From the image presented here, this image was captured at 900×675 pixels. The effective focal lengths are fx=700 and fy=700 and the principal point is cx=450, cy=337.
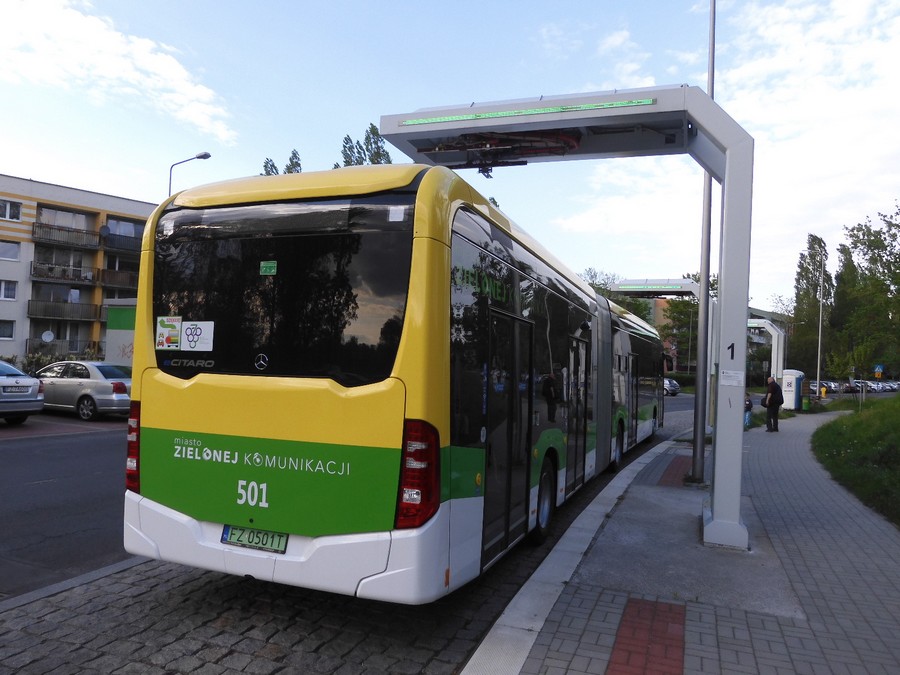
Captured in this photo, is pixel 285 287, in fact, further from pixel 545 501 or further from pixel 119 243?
pixel 119 243

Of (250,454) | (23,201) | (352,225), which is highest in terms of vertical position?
(23,201)

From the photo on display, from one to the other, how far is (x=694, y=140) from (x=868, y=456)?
30.2 ft

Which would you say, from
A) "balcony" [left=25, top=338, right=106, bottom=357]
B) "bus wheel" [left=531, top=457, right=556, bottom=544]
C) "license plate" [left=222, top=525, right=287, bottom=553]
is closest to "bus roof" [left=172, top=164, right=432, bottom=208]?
"license plate" [left=222, top=525, right=287, bottom=553]

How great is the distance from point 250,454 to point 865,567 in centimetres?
577

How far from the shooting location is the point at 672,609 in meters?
5.22

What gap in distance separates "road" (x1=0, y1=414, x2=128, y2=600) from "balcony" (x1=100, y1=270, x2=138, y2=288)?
42950 millimetres

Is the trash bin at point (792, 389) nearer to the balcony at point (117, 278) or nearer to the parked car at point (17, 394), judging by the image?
the parked car at point (17, 394)

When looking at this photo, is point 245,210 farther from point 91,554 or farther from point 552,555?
point 552,555

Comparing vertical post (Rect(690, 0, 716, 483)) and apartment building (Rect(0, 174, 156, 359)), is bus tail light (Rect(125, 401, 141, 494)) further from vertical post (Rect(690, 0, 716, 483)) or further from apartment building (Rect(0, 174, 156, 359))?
apartment building (Rect(0, 174, 156, 359))

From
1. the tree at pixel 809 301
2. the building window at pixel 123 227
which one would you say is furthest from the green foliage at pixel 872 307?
the building window at pixel 123 227

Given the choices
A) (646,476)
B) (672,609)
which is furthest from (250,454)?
(646,476)

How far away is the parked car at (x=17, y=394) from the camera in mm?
15500

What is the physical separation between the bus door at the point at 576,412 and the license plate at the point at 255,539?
424 centimetres

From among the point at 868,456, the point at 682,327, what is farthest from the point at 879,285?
the point at 682,327
